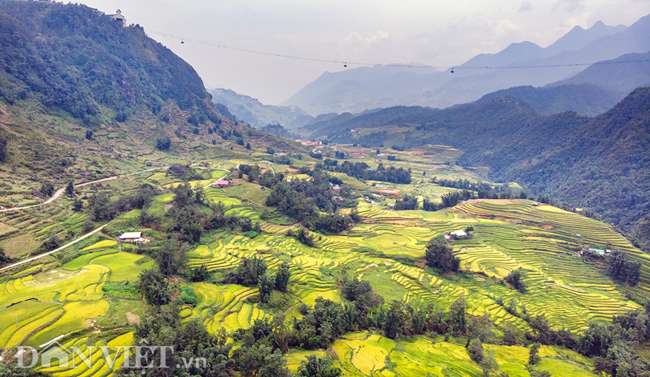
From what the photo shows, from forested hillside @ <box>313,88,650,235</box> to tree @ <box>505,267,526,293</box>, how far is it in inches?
1505

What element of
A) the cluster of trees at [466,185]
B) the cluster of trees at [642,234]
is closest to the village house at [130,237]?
the cluster of trees at [642,234]

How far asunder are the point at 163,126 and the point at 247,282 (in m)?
69.3

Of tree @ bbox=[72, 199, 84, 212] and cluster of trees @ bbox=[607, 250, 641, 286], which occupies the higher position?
tree @ bbox=[72, 199, 84, 212]

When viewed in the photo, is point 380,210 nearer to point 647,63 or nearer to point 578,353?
point 578,353

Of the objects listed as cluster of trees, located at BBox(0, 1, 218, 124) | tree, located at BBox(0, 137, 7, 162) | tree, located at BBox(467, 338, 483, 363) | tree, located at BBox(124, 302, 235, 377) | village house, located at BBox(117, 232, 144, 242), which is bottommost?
tree, located at BBox(467, 338, 483, 363)

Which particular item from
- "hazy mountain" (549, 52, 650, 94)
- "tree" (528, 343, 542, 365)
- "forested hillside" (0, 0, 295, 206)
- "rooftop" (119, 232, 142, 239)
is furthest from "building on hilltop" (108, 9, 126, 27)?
"hazy mountain" (549, 52, 650, 94)

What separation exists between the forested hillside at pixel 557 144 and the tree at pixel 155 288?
69.8 m

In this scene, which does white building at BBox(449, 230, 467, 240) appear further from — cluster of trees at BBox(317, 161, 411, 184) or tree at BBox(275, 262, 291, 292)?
cluster of trees at BBox(317, 161, 411, 184)

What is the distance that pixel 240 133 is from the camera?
3971 inches

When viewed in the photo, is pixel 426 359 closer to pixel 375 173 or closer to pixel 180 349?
pixel 180 349

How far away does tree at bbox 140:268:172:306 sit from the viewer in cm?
2217

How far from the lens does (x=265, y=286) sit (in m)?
26.0

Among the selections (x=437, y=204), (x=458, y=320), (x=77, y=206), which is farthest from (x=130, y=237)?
(x=437, y=204)

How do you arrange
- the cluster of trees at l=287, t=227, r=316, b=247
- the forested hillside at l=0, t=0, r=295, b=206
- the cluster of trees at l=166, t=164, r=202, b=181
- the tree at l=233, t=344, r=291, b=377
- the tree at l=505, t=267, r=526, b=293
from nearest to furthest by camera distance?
1. the tree at l=233, t=344, r=291, b=377
2. the tree at l=505, t=267, r=526, b=293
3. the cluster of trees at l=287, t=227, r=316, b=247
4. the forested hillside at l=0, t=0, r=295, b=206
5. the cluster of trees at l=166, t=164, r=202, b=181
